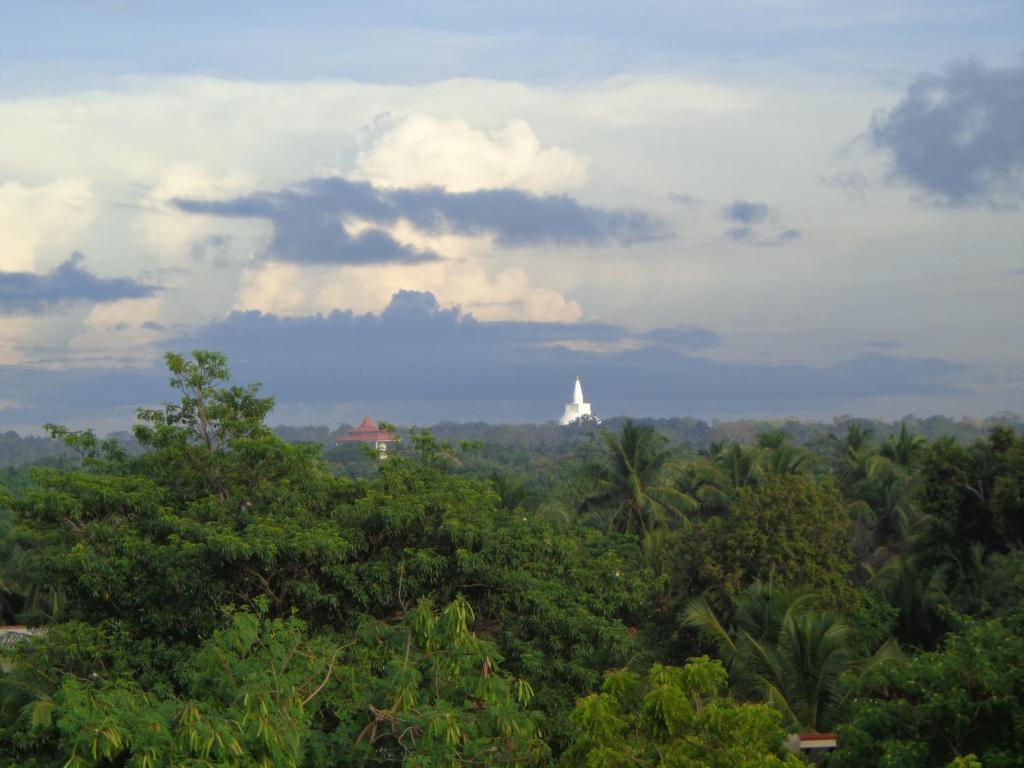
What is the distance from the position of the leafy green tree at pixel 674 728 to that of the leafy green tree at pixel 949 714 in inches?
40.4

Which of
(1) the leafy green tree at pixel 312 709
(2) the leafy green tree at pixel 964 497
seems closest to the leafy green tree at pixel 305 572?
(1) the leafy green tree at pixel 312 709

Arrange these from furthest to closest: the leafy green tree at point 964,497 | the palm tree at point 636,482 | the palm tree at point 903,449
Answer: the palm tree at point 903,449 → the palm tree at point 636,482 → the leafy green tree at point 964,497

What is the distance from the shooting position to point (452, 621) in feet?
44.7

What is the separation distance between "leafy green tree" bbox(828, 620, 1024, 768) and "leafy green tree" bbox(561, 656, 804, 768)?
103 cm

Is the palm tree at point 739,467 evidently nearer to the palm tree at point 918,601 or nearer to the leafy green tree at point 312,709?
the palm tree at point 918,601

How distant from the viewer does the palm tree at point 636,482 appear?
3672 centimetres

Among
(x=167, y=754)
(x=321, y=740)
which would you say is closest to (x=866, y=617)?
(x=321, y=740)

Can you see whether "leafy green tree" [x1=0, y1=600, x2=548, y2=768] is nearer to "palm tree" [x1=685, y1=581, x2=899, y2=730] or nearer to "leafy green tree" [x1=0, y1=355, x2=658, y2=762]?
"leafy green tree" [x1=0, y1=355, x2=658, y2=762]

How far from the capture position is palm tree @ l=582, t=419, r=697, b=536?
3672 centimetres

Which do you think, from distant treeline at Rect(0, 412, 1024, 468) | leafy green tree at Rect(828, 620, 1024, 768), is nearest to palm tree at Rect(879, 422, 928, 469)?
leafy green tree at Rect(828, 620, 1024, 768)

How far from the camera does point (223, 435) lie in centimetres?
2083

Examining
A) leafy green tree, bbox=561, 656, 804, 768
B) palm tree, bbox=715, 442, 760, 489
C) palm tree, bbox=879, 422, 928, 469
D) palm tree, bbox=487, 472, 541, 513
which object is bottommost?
leafy green tree, bbox=561, 656, 804, 768

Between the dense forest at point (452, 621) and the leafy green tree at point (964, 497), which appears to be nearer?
the dense forest at point (452, 621)

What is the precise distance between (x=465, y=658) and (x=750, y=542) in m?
13.4
